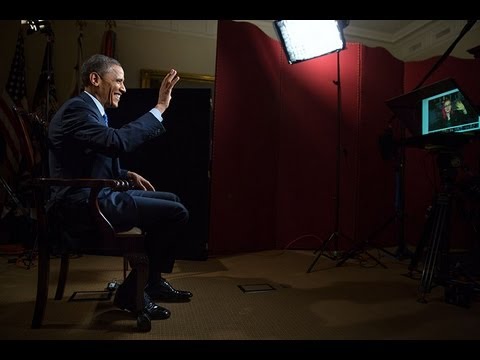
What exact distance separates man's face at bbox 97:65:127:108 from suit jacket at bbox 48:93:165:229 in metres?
0.12

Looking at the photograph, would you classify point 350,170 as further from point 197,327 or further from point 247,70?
point 197,327

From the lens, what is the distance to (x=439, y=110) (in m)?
2.26

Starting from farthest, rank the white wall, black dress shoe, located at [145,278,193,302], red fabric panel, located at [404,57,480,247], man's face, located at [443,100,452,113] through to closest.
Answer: the white wall
red fabric panel, located at [404,57,480,247]
man's face, located at [443,100,452,113]
black dress shoe, located at [145,278,193,302]

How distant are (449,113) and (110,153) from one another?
2035 mm

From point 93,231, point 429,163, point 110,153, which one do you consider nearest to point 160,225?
point 93,231

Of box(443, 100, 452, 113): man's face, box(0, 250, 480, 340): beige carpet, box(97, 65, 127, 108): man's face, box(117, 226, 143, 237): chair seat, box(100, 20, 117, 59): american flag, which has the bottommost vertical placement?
box(0, 250, 480, 340): beige carpet

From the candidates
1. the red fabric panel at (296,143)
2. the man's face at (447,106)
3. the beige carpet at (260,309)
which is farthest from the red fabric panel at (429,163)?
the man's face at (447,106)

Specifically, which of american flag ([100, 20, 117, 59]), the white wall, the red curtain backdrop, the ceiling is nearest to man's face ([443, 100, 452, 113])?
the red curtain backdrop

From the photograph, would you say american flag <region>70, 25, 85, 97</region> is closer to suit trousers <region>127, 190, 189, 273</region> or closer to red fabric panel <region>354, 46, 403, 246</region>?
suit trousers <region>127, 190, 189, 273</region>

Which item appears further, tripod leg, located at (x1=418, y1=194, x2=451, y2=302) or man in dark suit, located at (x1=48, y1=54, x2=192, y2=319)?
tripod leg, located at (x1=418, y1=194, x2=451, y2=302)

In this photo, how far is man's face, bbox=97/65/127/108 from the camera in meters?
1.79

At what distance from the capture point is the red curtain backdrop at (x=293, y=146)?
11.3ft

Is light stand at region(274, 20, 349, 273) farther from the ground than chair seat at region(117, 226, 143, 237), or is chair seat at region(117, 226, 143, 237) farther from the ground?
light stand at region(274, 20, 349, 273)
